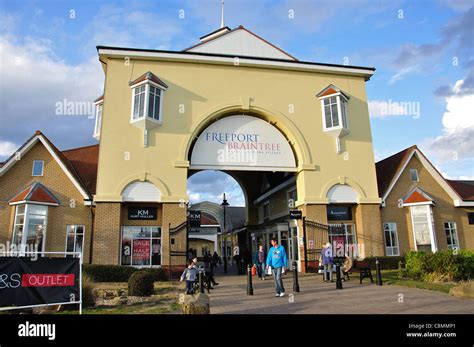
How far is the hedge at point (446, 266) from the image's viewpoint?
1459cm

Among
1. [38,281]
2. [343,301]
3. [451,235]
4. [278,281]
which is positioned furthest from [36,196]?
[451,235]

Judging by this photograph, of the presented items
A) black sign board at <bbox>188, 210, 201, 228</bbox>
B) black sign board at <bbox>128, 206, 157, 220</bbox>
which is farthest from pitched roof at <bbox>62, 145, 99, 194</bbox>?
black sign board at <bbox>188, 210, 201, 228</bbox>

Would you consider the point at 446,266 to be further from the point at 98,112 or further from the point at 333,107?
the point at 98,112

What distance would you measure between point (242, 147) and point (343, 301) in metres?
13.1

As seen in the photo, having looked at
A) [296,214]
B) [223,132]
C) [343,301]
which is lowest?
[343,301]

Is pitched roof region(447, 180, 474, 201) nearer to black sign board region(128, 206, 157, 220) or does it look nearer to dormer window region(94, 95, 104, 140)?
black sign board region(128, 206, 157, 220)

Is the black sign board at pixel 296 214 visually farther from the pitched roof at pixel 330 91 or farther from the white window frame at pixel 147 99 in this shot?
the white window frame at pixel 147 99

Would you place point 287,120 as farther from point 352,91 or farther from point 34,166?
point 34,166

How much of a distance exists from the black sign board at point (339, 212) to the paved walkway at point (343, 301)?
8.58 meters

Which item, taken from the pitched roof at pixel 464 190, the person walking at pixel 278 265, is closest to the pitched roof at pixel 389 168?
the pitched roof at pixel 464 190

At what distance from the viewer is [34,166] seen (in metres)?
21.0

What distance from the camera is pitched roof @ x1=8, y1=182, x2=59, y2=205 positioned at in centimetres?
1963

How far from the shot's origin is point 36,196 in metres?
19.8
